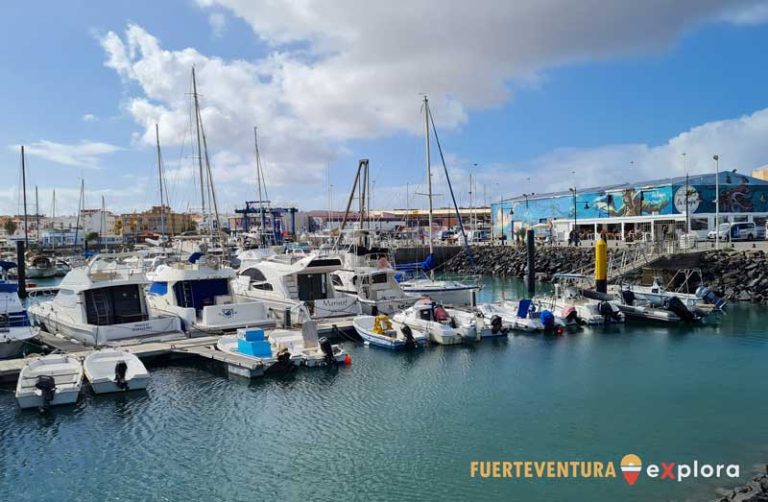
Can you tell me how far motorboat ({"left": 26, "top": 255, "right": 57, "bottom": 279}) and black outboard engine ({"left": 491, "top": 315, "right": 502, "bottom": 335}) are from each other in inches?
2219

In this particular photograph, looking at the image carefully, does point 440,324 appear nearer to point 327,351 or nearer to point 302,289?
point 327,351

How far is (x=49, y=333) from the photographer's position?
25.3m

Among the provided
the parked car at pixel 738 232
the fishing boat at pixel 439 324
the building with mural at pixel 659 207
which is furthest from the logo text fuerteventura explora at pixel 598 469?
the building with mural at pixel 659 207

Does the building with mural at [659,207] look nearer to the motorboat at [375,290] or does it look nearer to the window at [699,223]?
the window at [699,223]

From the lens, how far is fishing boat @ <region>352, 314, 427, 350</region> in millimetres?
24297

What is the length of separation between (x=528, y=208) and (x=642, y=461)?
6614 cm

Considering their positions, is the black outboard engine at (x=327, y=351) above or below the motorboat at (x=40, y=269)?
below

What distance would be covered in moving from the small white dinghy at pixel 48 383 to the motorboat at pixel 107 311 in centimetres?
→ 330

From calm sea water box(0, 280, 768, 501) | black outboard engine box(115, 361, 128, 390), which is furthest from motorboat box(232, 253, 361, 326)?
black outboard engine box(115, 361, 128, 390)

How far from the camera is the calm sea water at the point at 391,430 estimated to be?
42.7ft

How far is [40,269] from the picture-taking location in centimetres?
6556

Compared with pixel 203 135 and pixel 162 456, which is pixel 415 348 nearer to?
pixel 162 456

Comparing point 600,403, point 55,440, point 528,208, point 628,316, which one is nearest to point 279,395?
point 55,440

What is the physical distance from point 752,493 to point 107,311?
21.4 m
